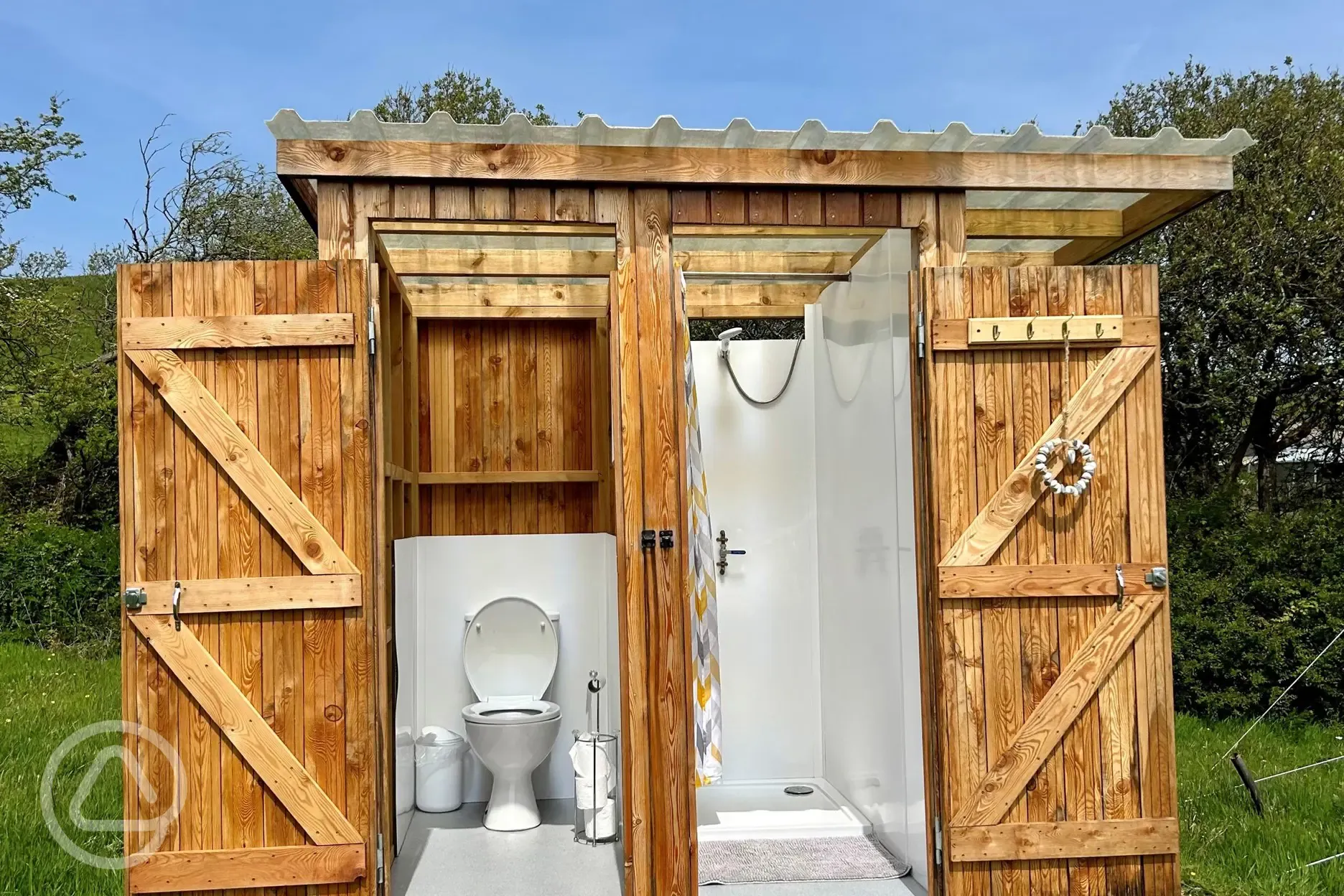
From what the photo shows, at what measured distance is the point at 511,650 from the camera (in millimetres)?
5121

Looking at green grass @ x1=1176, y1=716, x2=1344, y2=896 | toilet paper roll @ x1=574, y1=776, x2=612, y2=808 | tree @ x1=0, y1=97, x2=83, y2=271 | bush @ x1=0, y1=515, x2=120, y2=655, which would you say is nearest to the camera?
green grass @ x1=1176, y1=716, x2=1344, y2=896

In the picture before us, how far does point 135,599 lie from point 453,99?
12845mm

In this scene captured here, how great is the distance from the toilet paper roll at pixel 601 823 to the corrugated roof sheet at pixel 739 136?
2562mm

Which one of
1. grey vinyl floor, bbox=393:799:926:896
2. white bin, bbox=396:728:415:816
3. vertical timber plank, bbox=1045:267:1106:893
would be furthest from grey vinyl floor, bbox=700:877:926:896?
white bin, bbox=396:728:415:816

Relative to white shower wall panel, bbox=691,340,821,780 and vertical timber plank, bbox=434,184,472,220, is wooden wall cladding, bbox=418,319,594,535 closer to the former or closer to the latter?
white shower wall panel, bbox=691,340,821,780

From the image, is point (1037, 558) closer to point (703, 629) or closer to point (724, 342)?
point (703, 629)

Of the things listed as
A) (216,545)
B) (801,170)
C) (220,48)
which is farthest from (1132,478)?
(220,48)

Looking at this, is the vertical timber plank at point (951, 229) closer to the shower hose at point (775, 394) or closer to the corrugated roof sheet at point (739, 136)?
the corrugated roof sheet at point (739, 136)

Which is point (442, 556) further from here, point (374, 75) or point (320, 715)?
point (374, 75)

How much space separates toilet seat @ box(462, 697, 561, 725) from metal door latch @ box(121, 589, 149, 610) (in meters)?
1.57

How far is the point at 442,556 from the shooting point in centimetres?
525

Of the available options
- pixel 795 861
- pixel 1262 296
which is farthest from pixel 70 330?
pixel 1262 296

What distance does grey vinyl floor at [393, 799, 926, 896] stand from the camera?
3830 millimetres

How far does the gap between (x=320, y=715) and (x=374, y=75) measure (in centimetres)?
1360
